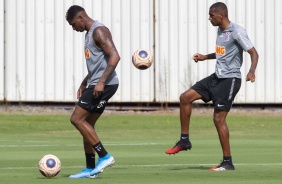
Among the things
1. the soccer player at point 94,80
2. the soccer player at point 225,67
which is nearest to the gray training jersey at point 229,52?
the soccer player at point 225,67

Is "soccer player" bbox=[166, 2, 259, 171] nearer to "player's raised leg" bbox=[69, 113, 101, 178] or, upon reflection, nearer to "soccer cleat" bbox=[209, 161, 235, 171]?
"soccer cleat" bbox=[209, 161, 235, 171]

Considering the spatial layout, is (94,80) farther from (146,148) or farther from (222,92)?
(146,148)

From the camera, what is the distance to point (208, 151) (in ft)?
61.3

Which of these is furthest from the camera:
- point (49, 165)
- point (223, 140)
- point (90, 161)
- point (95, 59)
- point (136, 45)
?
point (136, 45)

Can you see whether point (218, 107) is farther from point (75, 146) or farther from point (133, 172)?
point (75, 146)

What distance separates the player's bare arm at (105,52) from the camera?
1299 centimetres

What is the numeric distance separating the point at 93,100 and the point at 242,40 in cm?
252

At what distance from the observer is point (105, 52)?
43.1 feet

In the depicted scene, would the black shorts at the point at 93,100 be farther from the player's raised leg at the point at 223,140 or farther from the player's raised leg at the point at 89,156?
the player's raised leg at the point at 223,140

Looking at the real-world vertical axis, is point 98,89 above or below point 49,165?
above

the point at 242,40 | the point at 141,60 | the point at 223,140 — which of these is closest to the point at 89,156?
the point at 141,60

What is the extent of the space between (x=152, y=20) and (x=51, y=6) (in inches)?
130

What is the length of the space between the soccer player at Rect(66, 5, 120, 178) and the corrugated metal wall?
61.2 feet

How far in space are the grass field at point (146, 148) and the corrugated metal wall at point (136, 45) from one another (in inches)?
37.6
